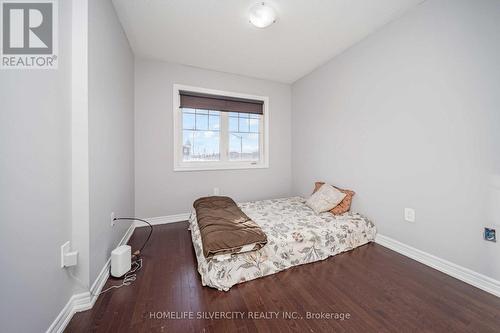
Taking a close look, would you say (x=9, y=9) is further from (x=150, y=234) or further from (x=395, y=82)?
(x=395, y=82)

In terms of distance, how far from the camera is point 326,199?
8.01ft

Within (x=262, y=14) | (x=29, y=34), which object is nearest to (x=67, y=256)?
(x=29, y=34)

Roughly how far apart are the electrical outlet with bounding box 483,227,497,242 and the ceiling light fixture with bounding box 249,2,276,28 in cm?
265

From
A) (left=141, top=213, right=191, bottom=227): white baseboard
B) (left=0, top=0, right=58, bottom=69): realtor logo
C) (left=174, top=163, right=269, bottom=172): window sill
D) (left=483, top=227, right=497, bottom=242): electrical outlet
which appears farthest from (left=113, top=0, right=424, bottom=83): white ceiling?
(left=141, top=213, right=191, bottom=227): white baseboard

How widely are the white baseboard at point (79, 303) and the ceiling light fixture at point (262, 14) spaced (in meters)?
2.74

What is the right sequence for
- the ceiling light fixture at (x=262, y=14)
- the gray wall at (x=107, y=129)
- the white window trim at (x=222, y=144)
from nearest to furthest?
the gray wall at (x=107, y=129), the ceiling light fixture at (x=262, y=14), the white window trim at (x=222, y=144)

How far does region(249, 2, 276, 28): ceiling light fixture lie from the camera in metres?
1.72

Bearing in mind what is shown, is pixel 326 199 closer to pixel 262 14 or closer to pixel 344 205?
pixel 344 205

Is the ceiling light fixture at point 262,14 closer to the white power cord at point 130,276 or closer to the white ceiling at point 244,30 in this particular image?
the white ceiling at point 244,30

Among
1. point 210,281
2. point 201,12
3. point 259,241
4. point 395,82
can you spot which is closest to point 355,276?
point 259,241

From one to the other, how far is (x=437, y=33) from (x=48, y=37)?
3052 mm

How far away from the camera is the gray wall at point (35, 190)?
80 cm

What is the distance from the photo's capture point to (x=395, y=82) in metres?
1.93

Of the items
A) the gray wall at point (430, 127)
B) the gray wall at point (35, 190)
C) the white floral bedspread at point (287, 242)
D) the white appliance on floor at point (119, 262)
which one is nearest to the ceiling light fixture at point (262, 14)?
the gray wall at point (430, 127)
